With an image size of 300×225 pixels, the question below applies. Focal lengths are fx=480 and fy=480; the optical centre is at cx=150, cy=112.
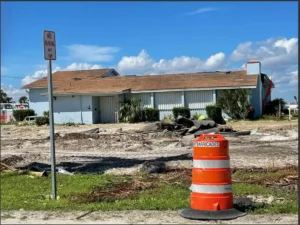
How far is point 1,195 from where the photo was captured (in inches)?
376

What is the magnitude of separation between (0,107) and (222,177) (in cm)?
4874

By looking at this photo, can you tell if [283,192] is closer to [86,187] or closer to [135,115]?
[86,187]

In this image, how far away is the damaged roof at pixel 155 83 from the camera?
40.2 metres

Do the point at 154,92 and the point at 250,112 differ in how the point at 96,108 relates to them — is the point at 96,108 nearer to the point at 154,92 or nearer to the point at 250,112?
the point at 154,92

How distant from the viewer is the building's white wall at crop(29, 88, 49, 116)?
1845 inches

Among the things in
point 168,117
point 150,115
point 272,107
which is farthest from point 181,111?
point 272,107

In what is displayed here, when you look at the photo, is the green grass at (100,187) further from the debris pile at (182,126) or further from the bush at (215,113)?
the bush at (215,113)

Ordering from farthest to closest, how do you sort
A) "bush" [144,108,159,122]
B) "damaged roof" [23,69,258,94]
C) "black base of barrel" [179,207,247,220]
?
"damaged roof" [23,69,258,94] < "bush" [144,108,159,122] < "black base of barrel" [179,207,247,220]

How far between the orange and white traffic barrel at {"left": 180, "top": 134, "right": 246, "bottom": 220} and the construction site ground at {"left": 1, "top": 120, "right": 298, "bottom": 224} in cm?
38

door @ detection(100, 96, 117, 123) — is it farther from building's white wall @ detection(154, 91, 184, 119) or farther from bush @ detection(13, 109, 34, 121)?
bush @ detection(13, 109, 34, 121)

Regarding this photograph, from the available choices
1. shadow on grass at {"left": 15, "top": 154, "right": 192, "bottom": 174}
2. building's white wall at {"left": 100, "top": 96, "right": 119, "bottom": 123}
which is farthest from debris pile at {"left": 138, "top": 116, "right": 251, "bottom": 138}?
building's white wall at {"left": 100, "top": 96, "right": 119, "bottom": 123}

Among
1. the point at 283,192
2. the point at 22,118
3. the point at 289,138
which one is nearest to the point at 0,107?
the point at 22,118

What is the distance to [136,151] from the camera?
63.2 feet

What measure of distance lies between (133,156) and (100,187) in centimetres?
707
